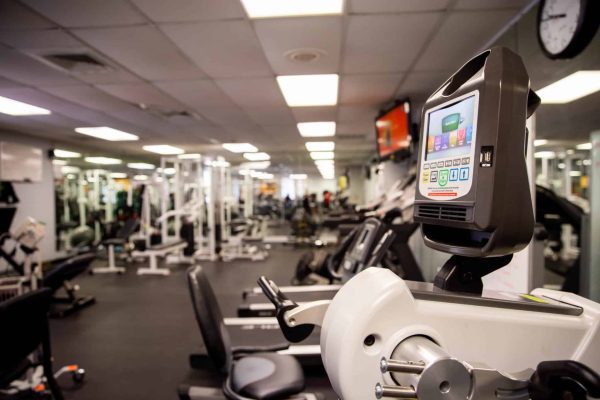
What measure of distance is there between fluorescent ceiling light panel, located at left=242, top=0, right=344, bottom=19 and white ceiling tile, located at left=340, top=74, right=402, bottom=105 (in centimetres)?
147

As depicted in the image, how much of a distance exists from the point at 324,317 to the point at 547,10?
2.47m

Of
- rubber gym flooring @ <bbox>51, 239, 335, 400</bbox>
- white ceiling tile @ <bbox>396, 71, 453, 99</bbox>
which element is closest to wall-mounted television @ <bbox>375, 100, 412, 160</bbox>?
white ceiling tile @ <bbox>396, 71, 453, 99</bbox>

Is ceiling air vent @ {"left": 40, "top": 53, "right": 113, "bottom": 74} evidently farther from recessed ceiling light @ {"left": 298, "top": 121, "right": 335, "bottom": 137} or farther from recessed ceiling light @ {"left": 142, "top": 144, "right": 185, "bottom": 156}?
recessed ceiling light @ {"left": 142, "top": 144, "right": 185, "bottom": 156}

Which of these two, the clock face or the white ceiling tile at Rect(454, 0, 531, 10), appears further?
the white ceiling tile at Rect(454, 0, 531, 10)

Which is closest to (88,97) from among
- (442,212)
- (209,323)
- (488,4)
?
(209,323)

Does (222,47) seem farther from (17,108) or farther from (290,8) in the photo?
(17,108)

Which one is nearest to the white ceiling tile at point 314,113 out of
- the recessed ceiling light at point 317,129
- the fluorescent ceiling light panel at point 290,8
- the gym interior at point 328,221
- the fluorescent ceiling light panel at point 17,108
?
the gym interior at point 328,221

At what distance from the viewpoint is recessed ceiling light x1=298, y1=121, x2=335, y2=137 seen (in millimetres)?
6494

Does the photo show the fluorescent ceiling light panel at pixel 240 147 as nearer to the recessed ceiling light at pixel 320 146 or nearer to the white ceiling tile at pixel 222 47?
the recessed ceiling light at pixel 320 146

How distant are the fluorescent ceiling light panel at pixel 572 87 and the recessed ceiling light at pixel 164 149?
828cm

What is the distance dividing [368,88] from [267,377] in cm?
363

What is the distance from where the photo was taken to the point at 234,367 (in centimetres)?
190

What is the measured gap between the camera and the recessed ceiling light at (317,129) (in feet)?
21.3

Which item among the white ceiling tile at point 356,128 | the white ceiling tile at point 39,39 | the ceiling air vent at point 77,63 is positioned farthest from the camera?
the white ceiling tile at point 356,128
